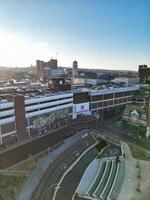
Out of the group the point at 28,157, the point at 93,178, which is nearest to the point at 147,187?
the point at 93,178

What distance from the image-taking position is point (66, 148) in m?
41.7

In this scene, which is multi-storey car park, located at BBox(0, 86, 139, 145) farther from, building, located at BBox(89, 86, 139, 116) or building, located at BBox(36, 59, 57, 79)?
building, located at BBox(36, 59, 57, 79)

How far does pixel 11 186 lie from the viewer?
96.4 ft

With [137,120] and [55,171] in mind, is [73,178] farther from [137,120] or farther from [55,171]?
[137,120]

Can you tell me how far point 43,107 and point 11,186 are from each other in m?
24.7

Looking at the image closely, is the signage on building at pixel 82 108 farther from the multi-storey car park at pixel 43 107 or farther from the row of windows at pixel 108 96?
the row of windows at pixel 108 96

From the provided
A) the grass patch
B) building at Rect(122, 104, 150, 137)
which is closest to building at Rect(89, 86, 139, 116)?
building at Rect(122, 104, 150, 137)

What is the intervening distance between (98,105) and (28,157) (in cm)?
3515

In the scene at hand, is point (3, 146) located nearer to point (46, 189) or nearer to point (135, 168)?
point (46, 189)

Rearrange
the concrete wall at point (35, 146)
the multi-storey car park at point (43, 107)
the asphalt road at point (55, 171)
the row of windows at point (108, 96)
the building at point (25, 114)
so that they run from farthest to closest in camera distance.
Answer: the row of windows at point (108, 96) < the multi-storey car park at point (43, 107) < the building at point (25, 114) < the concrete wall at point (35, 146) < the asphalt road at point (55, 171)

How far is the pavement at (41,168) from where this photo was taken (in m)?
27.9

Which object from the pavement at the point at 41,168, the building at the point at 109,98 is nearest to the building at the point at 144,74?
the building at the point at 109,98

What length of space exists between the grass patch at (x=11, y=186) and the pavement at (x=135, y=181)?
15.6 meters

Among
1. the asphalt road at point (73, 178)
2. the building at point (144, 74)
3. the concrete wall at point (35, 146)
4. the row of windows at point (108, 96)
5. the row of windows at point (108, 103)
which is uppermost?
the building at point (144, 74)
